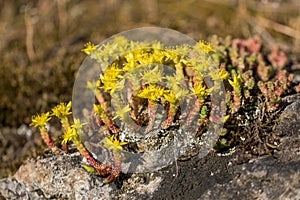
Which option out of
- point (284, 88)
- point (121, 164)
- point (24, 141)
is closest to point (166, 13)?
point (24, 141)

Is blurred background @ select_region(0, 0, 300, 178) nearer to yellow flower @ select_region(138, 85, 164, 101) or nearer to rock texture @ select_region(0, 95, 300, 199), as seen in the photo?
rock texture @ select_region(0, 95, 300, 199)

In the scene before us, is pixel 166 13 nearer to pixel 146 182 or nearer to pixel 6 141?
pixel 6 141

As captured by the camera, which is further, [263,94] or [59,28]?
[59,28]

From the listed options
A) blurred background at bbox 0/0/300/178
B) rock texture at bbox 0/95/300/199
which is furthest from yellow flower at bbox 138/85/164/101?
blurred background at bbox 0/0/300/178

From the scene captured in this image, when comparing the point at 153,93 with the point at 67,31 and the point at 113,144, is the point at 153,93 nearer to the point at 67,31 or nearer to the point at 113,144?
the point at 113,144

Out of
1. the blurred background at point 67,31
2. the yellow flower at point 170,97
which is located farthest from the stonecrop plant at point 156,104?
the blurred background at point 67,31

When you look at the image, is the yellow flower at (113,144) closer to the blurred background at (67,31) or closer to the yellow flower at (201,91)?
the yellow flower at (201,91)
